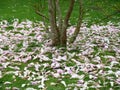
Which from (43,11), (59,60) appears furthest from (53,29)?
(43,11)

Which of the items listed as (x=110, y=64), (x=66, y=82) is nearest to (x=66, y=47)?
(x=110, y=64)

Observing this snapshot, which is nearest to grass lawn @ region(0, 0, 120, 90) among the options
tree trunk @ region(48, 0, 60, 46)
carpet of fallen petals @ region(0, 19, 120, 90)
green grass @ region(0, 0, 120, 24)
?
carpet of fallen petals @ region(0, 19, 120, 90)

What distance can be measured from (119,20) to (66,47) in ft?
23.3

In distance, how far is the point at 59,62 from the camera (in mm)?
11945

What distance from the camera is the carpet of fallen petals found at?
33.3 ft

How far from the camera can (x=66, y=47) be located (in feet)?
44.7

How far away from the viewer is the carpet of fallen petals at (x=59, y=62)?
10156 mm

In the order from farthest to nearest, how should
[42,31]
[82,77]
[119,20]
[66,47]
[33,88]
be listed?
[119,20]
[42,31]
[66,47]
[82,77]
[33,88]

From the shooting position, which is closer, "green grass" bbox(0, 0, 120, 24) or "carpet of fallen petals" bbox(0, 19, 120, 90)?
"carpet of fallen petals" bbox(0, 19, 120, 90)

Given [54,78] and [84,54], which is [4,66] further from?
[84,54]

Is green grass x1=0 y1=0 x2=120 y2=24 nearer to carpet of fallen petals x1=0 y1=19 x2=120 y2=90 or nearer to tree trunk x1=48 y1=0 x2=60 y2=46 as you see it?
A: carpet of fallen petals x1=0 y1=19 x2=120 y2=90

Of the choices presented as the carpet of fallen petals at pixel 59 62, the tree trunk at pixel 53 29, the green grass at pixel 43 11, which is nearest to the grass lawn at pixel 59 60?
the carpet of fallen petals at pixel 59 62

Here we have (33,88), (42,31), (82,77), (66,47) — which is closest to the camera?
(33,88)

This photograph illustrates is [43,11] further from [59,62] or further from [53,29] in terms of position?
[59,62]
